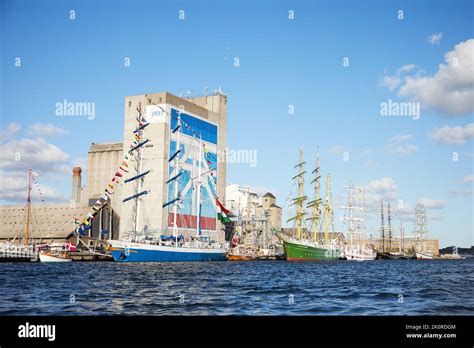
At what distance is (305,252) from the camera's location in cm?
13512

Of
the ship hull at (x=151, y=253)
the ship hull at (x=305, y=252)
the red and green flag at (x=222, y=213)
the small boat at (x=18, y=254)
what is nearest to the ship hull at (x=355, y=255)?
the ship hull at (x=305, y=252)

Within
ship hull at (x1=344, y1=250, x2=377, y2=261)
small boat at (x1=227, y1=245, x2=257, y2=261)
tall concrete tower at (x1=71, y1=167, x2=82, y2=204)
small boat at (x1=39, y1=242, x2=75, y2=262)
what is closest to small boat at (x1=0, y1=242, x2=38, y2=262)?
small boat at (x1=39, y1=242, x2=75, y2=262)

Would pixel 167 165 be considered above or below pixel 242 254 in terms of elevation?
above

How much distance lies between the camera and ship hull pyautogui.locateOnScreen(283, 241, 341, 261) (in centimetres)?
13112

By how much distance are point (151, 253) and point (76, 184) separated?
7797cm

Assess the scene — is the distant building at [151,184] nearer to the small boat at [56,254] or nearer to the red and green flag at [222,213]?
the red and green flag at [222,213]

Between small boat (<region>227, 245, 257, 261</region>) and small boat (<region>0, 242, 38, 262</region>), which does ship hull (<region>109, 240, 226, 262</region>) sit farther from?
small boat (<region>0, 242, 38, 262</region>)

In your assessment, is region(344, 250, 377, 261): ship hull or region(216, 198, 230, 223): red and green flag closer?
region(216, 198, 230, 223): red and green flag

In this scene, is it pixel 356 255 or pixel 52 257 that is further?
pixel 356 255

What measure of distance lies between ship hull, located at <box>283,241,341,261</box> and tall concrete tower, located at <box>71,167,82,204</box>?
72.4 m

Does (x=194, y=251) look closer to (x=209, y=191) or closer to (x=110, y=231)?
(x=110, y=231)

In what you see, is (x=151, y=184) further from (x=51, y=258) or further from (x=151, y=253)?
Result: (x=151, y=253)

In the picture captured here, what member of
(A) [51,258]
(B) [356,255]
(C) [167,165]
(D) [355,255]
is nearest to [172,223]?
(C) [167,165]
